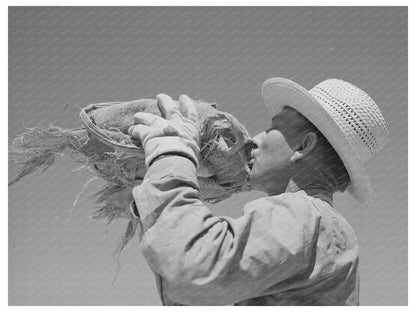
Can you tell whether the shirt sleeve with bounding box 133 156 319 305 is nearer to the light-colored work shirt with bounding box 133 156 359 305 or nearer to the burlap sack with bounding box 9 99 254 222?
the light-colored work shirt with bounding box 133 156 359 305

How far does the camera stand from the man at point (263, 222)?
1.85m

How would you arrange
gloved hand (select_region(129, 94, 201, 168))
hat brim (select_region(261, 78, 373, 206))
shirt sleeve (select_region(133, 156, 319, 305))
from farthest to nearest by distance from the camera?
hat brim (select_region(261, 78, 373, 206))
gloved hand (select_region(129, 94, 201, 168))
shirt sleeve (select_region(133, 156, 319, 305))

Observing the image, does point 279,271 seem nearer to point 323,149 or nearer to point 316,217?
point 316,217

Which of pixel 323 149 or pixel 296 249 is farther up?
pixel 323 149

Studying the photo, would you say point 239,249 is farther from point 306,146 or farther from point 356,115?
point 356,115

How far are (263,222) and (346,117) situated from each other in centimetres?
79

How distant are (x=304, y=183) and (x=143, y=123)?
2.37ft

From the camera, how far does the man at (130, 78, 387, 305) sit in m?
1.85

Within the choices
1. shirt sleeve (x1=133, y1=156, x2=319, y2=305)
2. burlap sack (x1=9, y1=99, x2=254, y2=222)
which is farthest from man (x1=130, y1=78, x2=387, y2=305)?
burlap sack (x1=9, y1=99, x2=254, y2=222)

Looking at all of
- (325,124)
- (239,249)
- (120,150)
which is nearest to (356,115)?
(325,124)

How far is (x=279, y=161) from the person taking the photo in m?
2.42

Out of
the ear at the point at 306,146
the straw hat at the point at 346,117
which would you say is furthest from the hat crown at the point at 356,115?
the ear at the point at 306,146

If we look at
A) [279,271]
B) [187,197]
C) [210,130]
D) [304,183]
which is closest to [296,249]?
[279,271]

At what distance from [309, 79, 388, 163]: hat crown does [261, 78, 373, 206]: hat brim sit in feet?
0.12
